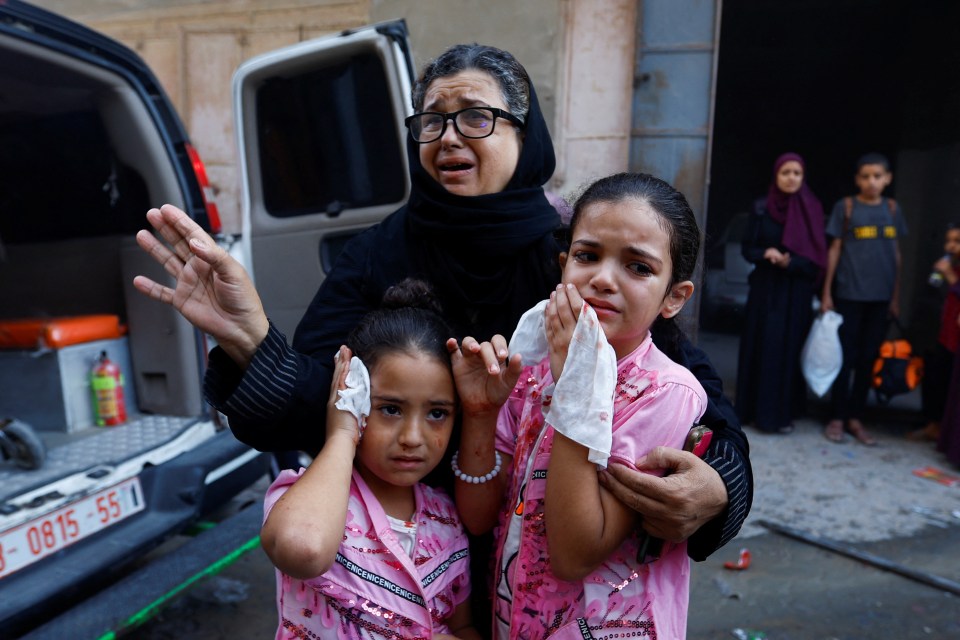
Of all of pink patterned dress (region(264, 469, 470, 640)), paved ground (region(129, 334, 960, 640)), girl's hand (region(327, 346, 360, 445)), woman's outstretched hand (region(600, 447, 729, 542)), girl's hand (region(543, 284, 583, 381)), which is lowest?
paved ground (region(129, 334, 960, 640))

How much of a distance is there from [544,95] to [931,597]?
4.24 meters

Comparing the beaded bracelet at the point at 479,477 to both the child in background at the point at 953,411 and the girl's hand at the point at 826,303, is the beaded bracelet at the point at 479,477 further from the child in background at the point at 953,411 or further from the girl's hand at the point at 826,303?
the girl's hand at the point at 826,303

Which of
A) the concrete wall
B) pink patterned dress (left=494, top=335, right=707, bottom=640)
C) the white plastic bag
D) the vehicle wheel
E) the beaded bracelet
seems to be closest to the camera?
pink patterned dress (left=494, top=335, right=707, bottom=640)

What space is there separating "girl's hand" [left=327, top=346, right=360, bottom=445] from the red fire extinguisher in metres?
2.36

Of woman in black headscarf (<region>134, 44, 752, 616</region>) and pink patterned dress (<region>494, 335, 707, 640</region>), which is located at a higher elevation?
woman in black headscarf (<region>134, 44, 752, 616</region>)

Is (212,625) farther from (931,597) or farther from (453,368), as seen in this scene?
(931,597)

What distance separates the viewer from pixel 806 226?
5.15m

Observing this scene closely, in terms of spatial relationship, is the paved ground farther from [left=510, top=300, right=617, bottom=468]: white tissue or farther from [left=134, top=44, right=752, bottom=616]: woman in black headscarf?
[left=510, top=300, right=617, bottom=468]: white tissue

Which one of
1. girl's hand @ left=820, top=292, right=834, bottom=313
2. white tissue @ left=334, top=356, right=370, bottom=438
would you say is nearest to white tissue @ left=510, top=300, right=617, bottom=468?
white tissue @ left=334, top=356, right=370, bottom=438

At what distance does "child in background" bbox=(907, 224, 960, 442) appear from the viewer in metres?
4.79

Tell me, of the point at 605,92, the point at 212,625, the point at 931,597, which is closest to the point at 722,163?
the point at 605,92

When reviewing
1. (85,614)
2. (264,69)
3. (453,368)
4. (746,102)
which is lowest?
(85,614)

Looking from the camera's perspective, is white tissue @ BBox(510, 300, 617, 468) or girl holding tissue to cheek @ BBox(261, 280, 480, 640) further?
girl holding tissue to cheek @ BBox(261, 280, 480, 640)

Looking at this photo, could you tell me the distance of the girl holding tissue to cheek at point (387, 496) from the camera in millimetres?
1272
